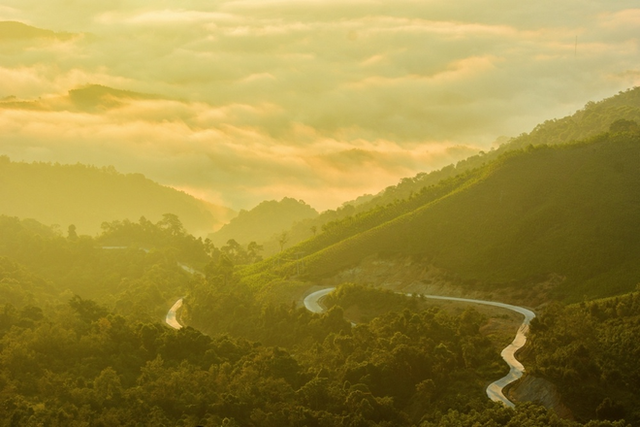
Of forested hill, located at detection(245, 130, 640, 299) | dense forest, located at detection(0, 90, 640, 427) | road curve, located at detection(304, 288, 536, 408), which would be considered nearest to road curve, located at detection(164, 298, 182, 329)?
dense forest, located at detection(0, 90, 640, 427)

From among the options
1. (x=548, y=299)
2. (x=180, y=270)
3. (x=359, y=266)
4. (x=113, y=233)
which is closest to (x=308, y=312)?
(x=359, y=266)

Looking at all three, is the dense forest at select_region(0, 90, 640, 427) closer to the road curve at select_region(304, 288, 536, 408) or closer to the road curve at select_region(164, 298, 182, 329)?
the road curve at select_region(304, 288, 536, 408)

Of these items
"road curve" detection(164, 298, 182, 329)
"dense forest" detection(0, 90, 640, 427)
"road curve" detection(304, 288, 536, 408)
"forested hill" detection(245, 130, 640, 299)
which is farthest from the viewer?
"road curve" detection(164, 298, 182, 329)

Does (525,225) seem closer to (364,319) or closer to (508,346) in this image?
(364,319)

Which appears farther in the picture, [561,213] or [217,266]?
[217,266]

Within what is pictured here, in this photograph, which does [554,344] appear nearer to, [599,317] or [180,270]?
[599,317]

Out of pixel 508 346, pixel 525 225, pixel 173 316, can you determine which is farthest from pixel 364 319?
pixel 173 316

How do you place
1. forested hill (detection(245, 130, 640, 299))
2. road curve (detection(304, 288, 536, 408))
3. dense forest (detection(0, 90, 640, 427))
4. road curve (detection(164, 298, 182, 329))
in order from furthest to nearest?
road curve (detection(164, 298, 182, 329)), forested hill (detection(245, 130, 640, 299)), road curve (detection(304, 288, 536, 408)), dense forest (detection(0, 90, 640, 427))
